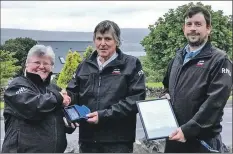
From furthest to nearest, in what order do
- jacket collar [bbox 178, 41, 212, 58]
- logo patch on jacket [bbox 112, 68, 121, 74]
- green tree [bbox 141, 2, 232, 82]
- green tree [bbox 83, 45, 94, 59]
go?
green tree [bbox 141, 2, 232, 82] → green tree [bbox 83, 45, 94, 59] → logo patch on jacket [bbox 112, 68, 121, 74] → jacket collar [bbox 178, 41, 212, 58]

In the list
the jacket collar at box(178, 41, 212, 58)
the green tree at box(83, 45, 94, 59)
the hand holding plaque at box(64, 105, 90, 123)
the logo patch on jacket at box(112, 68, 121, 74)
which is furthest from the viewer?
the green tree at box(83, 45, 94, 59)

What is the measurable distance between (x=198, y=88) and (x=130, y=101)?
0.51 metres

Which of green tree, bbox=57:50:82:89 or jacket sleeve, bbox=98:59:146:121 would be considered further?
green tree, bbox=57:50:82:89

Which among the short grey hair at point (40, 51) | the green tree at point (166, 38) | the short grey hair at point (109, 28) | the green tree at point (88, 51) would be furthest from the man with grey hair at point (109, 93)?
the green tree at point (166, 38)

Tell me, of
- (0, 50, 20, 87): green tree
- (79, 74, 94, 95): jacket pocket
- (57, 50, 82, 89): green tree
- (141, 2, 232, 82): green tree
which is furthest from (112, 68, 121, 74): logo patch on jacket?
(141, 2, 232, 82): green tree

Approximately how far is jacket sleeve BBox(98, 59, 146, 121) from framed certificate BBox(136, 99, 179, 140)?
198 millimetres

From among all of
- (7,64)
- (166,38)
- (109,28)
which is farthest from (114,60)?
(166,38)

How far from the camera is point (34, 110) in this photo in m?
3.33

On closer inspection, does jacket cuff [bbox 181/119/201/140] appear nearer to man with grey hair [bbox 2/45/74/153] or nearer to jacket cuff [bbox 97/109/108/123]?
jacket cuff [bbox 97/109/108/123]

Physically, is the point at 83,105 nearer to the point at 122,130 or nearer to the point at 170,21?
the point at 122,130

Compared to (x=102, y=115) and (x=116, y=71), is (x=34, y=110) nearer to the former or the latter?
(x=102, y=115)

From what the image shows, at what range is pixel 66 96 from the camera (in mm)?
3594

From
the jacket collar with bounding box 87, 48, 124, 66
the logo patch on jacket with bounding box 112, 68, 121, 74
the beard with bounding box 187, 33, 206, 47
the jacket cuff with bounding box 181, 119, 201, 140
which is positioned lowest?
the jacket cuff with bounding box 181, 119, 201, 140

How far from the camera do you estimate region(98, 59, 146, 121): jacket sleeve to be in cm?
356
